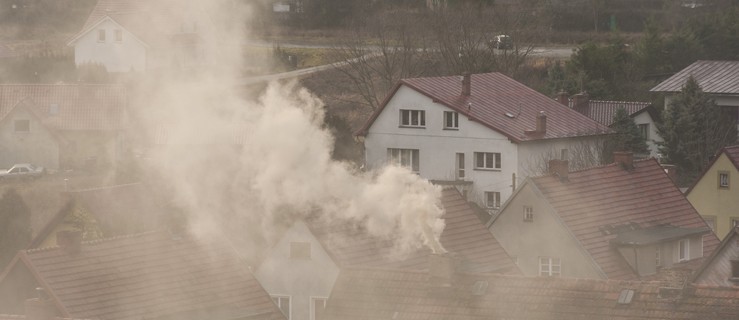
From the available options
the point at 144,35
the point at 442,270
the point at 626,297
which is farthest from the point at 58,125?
the point at 626,297

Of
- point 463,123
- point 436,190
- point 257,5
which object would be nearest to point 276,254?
point 436,190

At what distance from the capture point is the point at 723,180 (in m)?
57.7

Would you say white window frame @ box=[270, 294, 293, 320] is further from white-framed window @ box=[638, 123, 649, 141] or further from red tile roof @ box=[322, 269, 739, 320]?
white-framed window @ box=[638, 123, 649, 141]

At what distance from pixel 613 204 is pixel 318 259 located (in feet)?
35.5

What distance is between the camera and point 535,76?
87.1 meters

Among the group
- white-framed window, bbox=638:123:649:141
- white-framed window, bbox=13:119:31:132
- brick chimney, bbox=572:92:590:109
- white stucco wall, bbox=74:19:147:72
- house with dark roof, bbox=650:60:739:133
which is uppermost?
white stucco wall, bbox=74:19:147:72

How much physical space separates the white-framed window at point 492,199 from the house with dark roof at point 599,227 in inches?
519

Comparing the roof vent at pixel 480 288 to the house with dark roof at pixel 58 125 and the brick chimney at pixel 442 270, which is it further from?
the house with dark roof at pixel 58 125

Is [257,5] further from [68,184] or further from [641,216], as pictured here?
[641,216]

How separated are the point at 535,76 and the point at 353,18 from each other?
414 inches

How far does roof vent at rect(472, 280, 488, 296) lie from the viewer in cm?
3538

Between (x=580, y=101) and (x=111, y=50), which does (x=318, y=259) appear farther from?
(x=580, y=101)

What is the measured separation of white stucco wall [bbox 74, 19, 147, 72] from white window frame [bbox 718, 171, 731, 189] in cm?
2037

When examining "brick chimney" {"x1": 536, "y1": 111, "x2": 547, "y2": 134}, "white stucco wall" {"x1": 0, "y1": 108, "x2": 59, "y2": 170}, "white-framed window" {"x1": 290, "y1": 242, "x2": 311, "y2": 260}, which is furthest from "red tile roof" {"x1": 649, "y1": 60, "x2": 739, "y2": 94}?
"white-framed window" {"x1": 290, "y1": 242, "x2": 311, "y2": 260}
